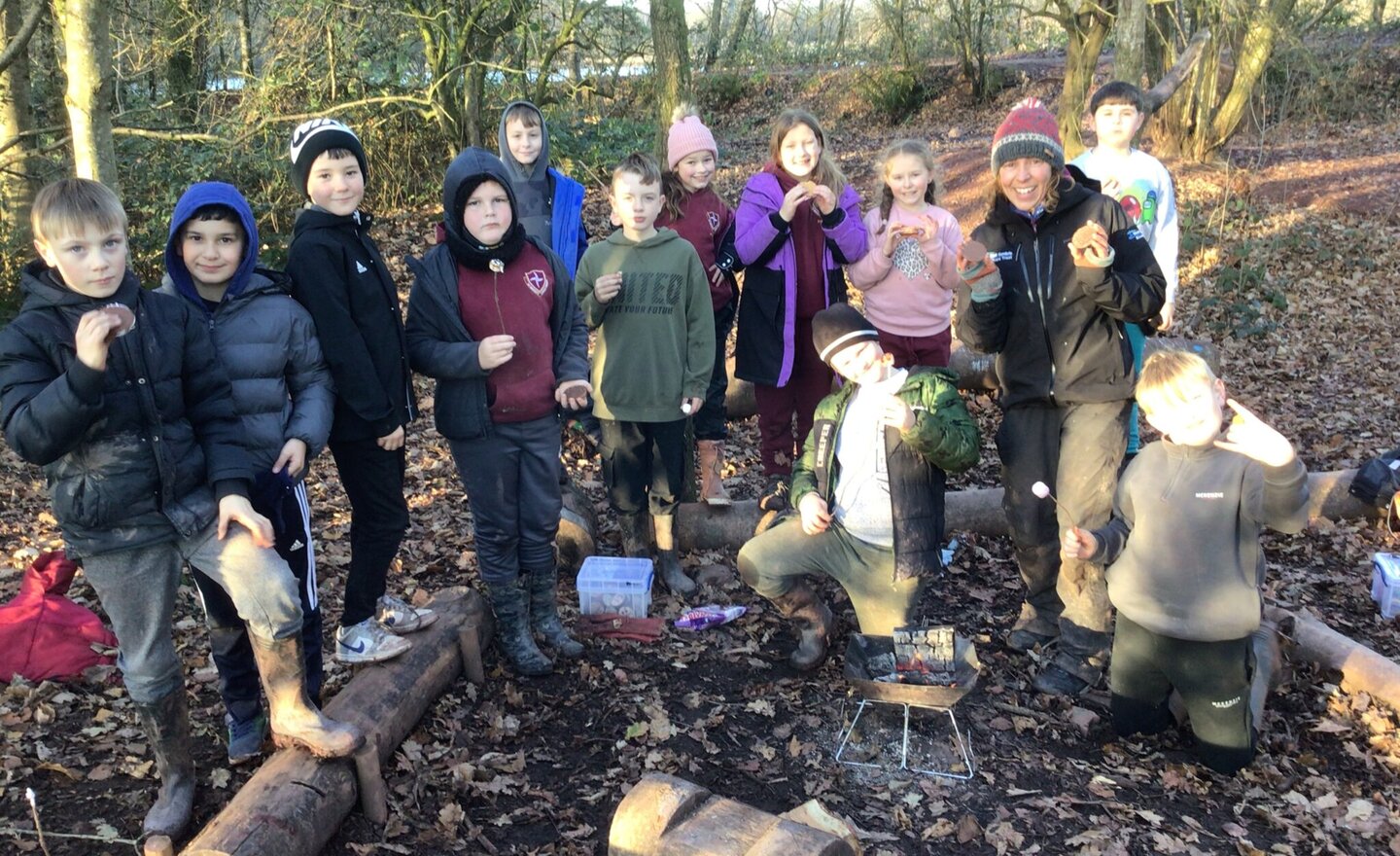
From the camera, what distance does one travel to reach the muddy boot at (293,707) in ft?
10.7

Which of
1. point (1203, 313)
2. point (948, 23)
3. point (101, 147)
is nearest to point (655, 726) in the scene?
point (101, 147)

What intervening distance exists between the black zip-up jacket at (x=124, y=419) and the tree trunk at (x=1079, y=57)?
1200cm

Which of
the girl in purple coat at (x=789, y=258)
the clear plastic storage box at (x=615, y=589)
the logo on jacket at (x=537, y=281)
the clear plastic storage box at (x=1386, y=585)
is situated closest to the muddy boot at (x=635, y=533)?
the clear plastic storage box at (x=615, y=589)

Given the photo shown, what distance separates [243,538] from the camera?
3199 millimetres

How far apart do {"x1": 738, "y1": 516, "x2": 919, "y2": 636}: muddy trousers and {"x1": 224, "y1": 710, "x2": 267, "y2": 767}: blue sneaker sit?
81.5 inches

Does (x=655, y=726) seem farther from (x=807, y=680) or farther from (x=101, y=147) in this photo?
(x=101, y=147)

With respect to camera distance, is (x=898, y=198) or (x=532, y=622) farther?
(x=898, y=198)

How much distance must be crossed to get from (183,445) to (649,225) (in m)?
2.47

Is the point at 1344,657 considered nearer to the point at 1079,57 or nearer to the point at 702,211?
the point at 702,211

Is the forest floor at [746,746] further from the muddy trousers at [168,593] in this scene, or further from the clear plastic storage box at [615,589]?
the muddy trousers at [168,593]

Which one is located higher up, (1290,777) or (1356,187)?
(1356,187)

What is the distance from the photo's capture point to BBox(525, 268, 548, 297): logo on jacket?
4.24 meters

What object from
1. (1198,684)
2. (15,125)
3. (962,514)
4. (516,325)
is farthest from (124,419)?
(15,125)

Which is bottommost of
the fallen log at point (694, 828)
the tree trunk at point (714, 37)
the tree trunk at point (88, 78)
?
the fallen log at point (694, 828)
